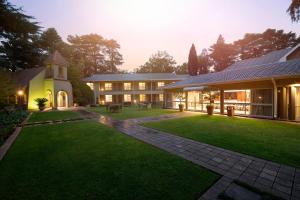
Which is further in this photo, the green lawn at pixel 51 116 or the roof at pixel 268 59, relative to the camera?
the roof at pixel 268 59

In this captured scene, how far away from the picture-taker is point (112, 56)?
47031mm

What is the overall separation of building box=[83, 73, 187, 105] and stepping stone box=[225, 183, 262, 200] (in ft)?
86.2

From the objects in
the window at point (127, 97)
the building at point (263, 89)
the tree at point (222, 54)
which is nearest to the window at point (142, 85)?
the window at point (127, 97)

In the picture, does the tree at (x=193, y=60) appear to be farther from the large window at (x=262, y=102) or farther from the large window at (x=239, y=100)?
the large window at (x=262, y=102)

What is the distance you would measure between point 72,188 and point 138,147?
2567 millimetres

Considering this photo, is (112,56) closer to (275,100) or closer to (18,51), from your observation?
(18,51)

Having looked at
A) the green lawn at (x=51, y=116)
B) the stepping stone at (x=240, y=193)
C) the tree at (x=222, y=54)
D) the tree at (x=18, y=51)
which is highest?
the tree at (x=222, y=54)

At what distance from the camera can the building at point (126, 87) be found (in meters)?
28.9

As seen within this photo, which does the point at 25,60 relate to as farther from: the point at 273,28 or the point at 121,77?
the point at 273,28

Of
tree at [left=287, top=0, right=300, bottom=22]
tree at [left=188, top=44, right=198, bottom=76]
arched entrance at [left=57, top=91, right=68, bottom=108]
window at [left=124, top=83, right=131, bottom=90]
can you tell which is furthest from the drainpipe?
tree at [left=188, top=44, right=198, bottom=76]

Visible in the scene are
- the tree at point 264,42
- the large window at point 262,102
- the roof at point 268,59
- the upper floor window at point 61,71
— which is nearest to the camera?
the large window at point 262,102

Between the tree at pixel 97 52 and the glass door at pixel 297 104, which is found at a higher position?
the tree at pixel 97 52

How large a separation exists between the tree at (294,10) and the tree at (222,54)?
35.9 metres

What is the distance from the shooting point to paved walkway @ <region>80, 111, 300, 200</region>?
2.74 metres
